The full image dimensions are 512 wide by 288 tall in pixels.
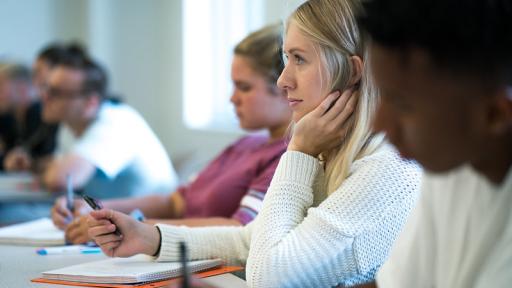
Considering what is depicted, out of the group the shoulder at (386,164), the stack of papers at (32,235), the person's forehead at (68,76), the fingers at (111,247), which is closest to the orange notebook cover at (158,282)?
the fingers at (111,247)

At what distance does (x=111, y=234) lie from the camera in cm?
146

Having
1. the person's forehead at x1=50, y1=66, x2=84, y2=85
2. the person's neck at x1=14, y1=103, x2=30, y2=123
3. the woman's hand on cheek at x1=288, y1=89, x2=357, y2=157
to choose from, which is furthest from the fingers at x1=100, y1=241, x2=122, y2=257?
the person's neck at x1=14, y1=103, x2=30, y2=123

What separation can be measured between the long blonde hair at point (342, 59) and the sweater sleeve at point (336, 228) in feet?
0.16

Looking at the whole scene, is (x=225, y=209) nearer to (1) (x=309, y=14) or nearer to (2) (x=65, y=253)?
(2) (x=65, y=253)

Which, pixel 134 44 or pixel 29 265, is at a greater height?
pixel 29 265

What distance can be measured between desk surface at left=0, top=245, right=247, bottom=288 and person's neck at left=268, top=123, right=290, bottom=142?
634 mm

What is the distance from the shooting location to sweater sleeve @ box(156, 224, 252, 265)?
4.92ft

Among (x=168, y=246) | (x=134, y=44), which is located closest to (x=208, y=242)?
(x=168, y=246)

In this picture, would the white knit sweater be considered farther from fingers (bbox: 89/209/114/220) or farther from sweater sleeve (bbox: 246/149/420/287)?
fingers (bbox: 89/209/114/220)

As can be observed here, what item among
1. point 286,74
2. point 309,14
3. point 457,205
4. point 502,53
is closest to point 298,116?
point 286,74

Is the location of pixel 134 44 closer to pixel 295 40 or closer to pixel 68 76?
pixel 68 76

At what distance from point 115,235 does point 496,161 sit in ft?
2.79

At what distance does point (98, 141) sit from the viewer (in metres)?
2.83

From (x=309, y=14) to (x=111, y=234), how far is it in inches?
22.6
